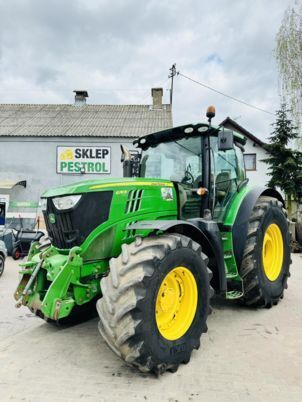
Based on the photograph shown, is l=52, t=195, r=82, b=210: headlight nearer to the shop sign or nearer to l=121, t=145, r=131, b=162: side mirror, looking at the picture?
l=121, t=145, r=131, b=162: side mirror

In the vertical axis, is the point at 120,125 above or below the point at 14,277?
above

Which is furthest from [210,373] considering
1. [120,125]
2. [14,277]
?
[120,125]

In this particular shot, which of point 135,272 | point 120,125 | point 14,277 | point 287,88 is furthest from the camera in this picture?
point 120,125

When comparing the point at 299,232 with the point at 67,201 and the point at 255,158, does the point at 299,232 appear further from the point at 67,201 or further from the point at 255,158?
the point at 255,158

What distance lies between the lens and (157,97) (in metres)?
21.7

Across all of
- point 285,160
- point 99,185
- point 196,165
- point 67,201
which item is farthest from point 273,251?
point 285,160

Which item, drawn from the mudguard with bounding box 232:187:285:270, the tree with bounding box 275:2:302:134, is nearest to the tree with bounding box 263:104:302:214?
the tree with bounding box 275:2:302:134

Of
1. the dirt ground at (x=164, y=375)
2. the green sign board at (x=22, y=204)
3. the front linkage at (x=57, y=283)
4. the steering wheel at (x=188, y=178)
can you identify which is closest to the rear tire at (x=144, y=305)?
the dirt ground at (x=164, y=375)

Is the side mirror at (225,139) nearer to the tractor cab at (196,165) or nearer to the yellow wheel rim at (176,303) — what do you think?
the tractor cab at (196,165)

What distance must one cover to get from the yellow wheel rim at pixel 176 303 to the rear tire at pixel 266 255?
130 centimetres

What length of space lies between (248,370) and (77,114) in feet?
63.9

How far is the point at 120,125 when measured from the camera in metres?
18.8

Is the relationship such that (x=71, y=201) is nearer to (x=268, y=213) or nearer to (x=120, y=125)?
(x=268, y=213)

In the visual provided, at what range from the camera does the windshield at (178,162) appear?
4.18 m
